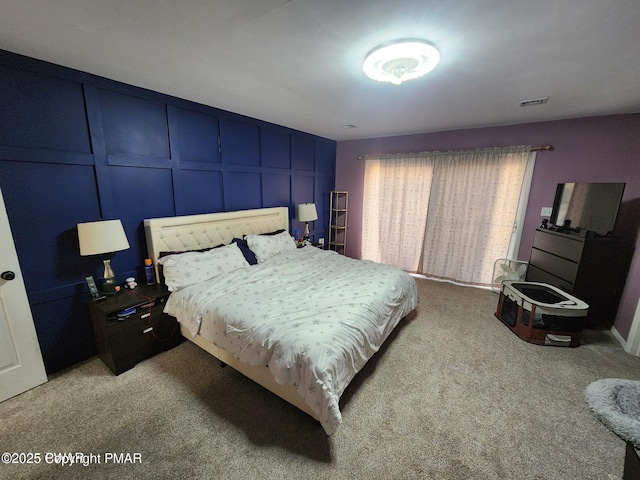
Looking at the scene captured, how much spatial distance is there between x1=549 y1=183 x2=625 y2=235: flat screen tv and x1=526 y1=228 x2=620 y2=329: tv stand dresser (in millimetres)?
155

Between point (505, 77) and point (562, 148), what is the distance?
6.62 ft

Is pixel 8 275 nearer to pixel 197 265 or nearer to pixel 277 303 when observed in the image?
pixel 197 265

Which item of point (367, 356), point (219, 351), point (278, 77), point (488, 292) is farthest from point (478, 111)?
point (219, 351)

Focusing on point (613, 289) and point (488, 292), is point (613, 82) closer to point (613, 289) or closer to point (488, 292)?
point (613, 289)

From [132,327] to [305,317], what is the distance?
1501 millimetres

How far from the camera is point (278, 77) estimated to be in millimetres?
2029

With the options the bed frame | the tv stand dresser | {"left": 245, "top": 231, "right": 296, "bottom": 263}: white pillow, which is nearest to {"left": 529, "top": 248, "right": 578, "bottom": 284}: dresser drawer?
the tv stand dresser

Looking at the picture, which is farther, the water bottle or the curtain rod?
the curtain rod

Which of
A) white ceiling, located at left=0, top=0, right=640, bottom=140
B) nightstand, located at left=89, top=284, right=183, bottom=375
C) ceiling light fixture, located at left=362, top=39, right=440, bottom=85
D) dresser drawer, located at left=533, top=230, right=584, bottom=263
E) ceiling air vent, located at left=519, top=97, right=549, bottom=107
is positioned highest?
ceiling air vent, located at left=519, top=97, right=549, bottom=107

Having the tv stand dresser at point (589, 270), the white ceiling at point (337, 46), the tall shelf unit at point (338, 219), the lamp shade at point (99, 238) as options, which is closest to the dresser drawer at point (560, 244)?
the tv stand dresser at point (589, 270)

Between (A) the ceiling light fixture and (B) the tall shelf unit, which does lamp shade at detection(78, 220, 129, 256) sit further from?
(B) the tall shelf unit

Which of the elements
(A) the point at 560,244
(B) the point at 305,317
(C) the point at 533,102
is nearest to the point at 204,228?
(B) the point at 305,317

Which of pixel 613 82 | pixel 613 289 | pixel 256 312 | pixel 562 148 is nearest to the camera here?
pixel 256 312

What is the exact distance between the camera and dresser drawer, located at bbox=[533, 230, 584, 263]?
103 inches
